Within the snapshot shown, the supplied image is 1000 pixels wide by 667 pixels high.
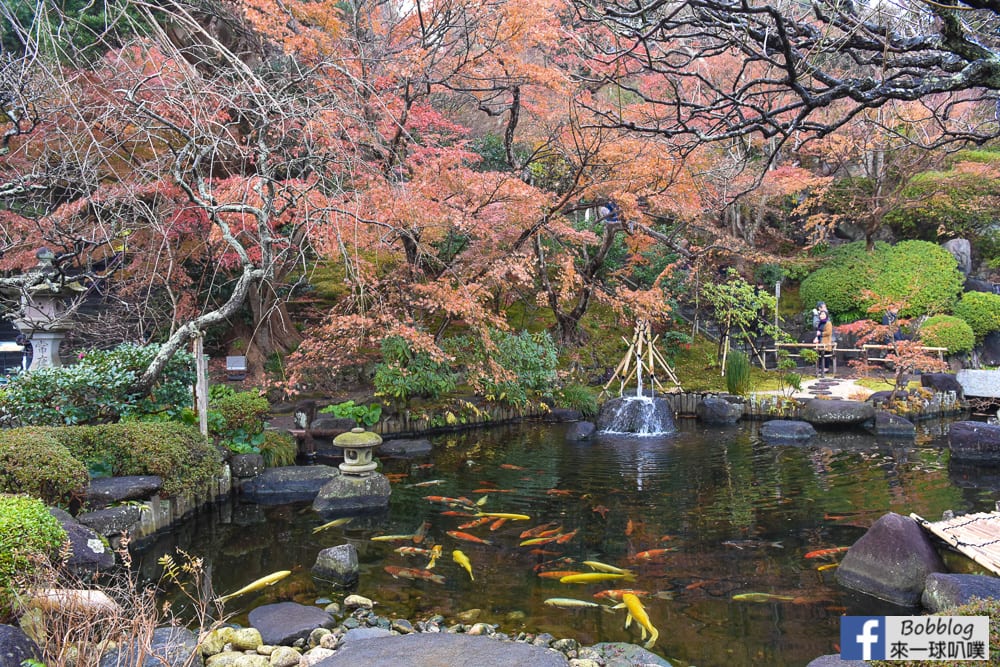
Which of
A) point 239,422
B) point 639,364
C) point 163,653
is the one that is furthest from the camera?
point 639,364

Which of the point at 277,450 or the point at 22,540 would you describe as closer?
the point at 22,540

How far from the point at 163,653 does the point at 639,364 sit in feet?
38.2

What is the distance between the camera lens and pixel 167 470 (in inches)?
299

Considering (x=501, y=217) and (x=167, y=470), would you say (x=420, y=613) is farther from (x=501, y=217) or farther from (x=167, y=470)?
(x=501, y=217)

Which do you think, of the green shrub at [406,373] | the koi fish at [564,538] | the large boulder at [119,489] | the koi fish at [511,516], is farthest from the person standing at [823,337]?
the large boulder at [119,489]

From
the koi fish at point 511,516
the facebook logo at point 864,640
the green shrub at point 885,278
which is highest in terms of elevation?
the green shrub at point 885,278

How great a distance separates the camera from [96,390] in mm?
8258

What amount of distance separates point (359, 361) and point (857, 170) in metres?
16.3

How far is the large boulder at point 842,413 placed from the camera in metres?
12.8

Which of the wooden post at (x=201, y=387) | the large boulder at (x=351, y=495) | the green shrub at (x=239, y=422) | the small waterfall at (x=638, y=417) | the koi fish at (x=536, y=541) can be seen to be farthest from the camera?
the small waterfall at (x=638, y=417)

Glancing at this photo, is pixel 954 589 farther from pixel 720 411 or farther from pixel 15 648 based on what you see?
pixel 720 411

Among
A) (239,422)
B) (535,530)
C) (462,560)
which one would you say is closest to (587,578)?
(462,560)

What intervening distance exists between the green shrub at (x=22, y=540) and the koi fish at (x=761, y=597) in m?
5.19

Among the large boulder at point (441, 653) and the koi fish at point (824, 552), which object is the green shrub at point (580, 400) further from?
the large boulder at point (441, 653)
